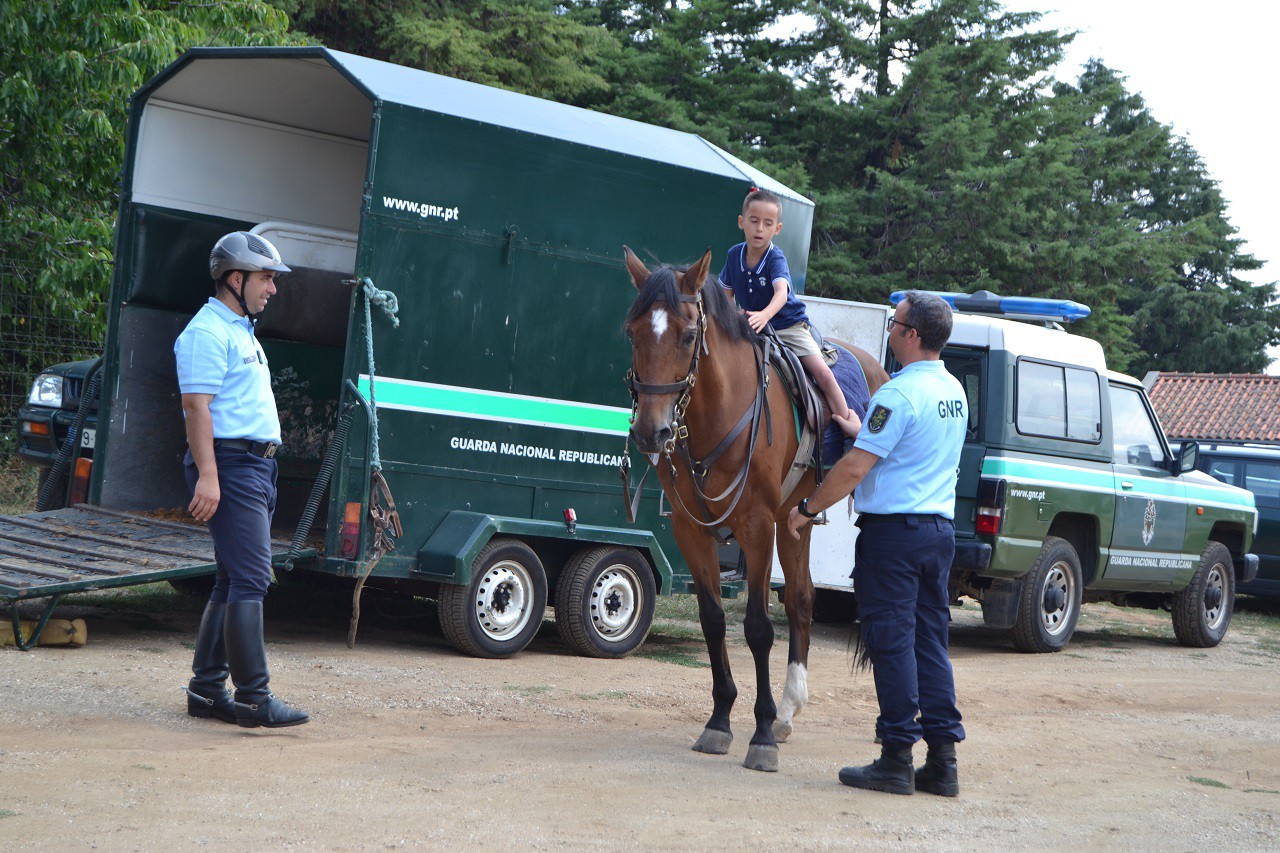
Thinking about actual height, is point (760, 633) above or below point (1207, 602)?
above

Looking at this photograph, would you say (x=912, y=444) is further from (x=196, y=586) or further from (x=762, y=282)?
(x=196, y=586)

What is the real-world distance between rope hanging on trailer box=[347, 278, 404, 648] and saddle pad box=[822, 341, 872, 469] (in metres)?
2.58

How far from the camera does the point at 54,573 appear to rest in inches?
280

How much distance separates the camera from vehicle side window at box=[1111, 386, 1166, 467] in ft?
39.3

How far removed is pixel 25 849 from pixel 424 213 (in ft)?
15.9

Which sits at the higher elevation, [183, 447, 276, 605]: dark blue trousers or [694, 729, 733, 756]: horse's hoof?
[183, 447, 276, 605]: dark blue trousers

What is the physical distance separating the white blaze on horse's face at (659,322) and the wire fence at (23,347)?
411 inches

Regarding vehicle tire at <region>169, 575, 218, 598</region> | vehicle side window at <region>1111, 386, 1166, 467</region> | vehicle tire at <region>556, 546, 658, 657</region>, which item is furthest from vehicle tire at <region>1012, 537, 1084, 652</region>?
vehicle tire at <region>169, 575, 218, 598</region>

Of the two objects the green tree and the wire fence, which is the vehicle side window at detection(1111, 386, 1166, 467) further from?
the wire fence

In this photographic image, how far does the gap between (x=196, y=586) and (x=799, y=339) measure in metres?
5.20

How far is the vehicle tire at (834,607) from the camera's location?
496 inches

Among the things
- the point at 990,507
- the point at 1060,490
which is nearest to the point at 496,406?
the point at 990,507

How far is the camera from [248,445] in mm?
5992

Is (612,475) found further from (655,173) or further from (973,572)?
(973,572)
